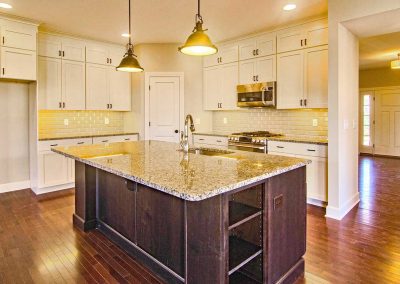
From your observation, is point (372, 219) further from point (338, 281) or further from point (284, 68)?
point (284, 68)

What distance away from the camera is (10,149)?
482 centimetres

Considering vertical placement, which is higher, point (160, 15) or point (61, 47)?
point (160, 15)

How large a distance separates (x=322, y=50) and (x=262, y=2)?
1.17m

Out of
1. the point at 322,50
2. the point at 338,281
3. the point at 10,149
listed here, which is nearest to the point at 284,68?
the point at 322,50

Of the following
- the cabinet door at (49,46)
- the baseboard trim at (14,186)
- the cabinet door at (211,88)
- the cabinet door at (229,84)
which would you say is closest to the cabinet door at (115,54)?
the cabinet door at (49,46)

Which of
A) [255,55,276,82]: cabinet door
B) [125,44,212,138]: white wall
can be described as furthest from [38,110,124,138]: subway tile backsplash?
[255,55,276,82]: cabinet door

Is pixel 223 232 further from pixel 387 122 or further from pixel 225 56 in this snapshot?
pixel 387 122

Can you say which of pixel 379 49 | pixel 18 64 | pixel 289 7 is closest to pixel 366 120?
pixel 379 49

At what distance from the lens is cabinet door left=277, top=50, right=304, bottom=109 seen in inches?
172

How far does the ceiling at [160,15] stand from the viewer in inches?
146

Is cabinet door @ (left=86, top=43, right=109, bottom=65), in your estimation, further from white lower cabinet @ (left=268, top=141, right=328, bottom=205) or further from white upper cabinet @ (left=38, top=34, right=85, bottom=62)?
white lower cabinet @ (left=268, top=141, right=328, bottom=205)

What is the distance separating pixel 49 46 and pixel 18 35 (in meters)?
0.60

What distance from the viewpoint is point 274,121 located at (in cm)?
512

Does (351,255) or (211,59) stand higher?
(211,59)
